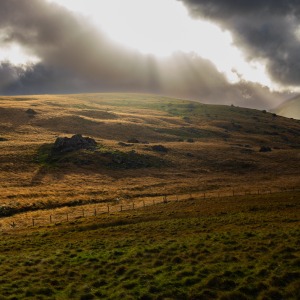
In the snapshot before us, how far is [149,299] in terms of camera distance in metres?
18.1

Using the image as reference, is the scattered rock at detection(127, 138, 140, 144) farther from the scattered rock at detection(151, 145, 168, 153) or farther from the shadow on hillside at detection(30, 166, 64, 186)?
the shadow on hillside at detection(30, 166, 64, 186)

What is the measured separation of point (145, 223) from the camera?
41.2 meters

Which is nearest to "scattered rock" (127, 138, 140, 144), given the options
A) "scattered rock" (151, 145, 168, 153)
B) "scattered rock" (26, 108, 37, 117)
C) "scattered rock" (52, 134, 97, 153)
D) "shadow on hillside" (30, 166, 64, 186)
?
"scattered rock" (151, 145, 168, 153)

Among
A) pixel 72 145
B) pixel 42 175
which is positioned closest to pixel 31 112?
pixel 72 145

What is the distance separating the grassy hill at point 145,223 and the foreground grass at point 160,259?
10 centimetres

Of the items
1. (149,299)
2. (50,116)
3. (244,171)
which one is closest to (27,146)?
(50,116)

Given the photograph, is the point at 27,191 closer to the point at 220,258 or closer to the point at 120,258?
the point at 120,258

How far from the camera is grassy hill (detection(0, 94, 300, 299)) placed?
65.9 ft

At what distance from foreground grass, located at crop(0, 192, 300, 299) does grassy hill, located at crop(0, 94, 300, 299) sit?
0.33 ft

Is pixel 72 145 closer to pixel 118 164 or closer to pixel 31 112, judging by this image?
pixel 118 164

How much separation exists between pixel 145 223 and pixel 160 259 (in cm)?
1624

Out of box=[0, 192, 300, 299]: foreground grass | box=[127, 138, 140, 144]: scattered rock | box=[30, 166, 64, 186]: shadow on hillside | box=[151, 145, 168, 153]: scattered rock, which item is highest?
box=[127, 138, 140, 144]: scattered rock

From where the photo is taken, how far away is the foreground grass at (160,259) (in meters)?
19.0

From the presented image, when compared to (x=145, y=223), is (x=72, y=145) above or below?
above
